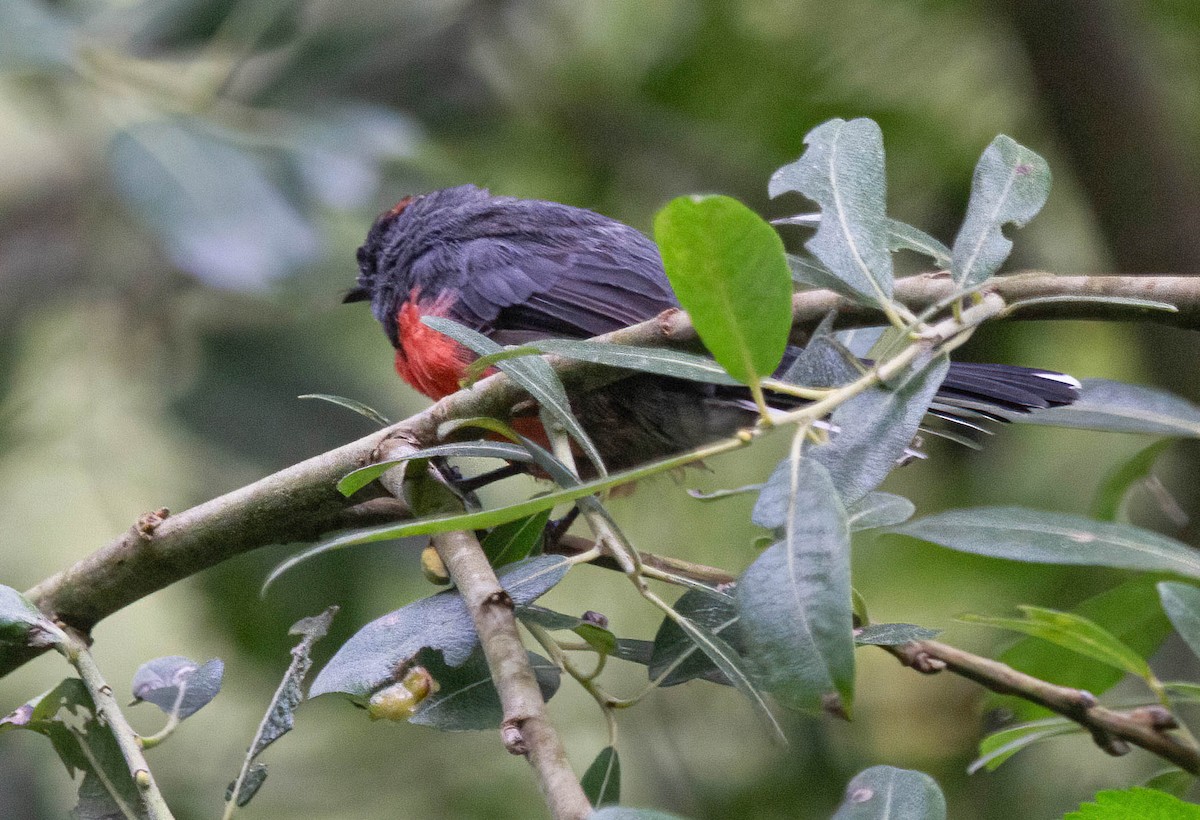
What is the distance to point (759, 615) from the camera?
4.42ft

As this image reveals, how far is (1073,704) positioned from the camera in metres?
2.02

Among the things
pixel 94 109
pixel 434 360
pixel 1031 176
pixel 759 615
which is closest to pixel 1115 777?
pixel 434 360

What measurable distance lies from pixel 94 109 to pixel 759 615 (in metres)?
4.67

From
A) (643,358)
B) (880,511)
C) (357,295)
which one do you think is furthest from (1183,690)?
(357,295)

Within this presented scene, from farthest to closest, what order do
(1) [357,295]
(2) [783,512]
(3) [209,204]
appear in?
(1) [357,295], (3) [209,204], (2) [783,512]

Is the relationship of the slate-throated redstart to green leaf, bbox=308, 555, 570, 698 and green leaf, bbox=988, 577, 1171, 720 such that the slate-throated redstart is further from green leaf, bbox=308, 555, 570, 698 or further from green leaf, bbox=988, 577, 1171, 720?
green leaf, bbox=308, 555, 570, 698

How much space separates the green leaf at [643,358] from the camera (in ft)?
5.32

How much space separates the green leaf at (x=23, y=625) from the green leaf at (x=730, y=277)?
3.61 feet

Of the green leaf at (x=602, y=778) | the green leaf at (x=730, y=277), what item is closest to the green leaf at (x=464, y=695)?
the green leaf at (x=602, y=778)

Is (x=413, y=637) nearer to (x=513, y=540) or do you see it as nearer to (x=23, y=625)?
(x=513, y=540)

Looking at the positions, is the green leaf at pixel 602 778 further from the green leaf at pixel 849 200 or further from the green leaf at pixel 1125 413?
the green leaf at pixel 1125 413

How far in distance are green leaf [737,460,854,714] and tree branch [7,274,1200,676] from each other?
51cm

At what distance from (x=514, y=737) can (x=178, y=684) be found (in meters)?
0.86

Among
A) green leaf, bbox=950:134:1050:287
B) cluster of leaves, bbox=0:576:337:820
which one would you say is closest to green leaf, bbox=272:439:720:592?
cluster of leaves, bbox=0:576:337:820
